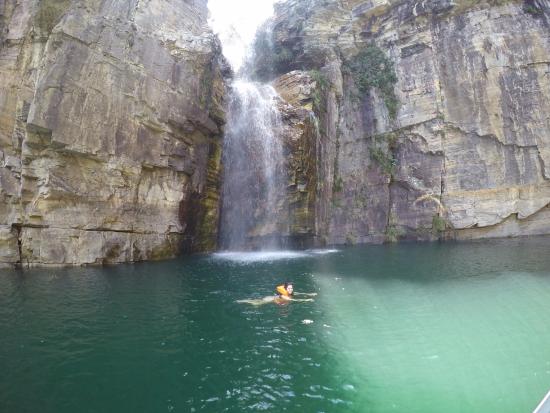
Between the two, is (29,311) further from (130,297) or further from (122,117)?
(122,117)

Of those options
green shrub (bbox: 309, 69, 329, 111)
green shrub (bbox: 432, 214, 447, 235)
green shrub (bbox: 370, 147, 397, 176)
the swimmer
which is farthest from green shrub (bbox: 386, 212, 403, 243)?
the swimmer

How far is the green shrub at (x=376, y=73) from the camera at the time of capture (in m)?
30.7

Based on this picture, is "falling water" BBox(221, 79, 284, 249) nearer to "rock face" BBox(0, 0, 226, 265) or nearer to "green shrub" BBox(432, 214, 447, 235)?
"rock face" BBox(0, 0, 226, 265)

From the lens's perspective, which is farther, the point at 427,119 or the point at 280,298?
the point at 427,119

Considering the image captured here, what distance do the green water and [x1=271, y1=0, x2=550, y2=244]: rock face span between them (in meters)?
14.0

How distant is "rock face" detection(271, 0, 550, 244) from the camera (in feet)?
86.8

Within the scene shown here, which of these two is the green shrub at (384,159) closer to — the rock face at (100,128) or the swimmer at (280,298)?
the rock face at (100,128)

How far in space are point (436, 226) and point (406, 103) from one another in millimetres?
10189

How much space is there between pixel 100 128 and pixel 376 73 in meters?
22.8

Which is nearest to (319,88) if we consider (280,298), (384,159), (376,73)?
(376,73)

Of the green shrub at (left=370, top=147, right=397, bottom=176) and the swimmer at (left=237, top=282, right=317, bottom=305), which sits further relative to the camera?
the green shrub at (left=370, top=147, right=397, bottom=176)

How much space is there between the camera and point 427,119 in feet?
95.2

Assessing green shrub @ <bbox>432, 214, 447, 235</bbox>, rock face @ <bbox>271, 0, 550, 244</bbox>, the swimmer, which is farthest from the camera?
green shrub @ <bbox>432, 214, 447, 235</bbox>

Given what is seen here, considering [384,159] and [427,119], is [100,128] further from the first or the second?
[427,119]
